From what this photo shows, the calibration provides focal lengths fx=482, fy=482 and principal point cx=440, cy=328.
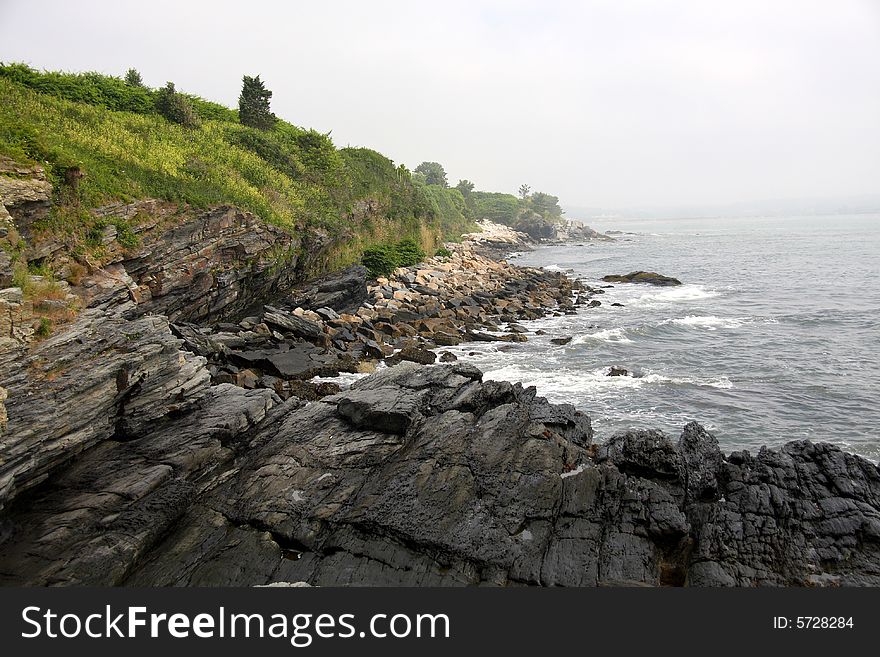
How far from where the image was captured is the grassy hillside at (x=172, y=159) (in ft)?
53.6

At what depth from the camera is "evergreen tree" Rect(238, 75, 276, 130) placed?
36.3 metres

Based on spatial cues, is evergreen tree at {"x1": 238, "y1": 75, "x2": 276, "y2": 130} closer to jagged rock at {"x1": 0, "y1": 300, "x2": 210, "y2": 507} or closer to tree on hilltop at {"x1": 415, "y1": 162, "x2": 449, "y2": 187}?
jagged rock at {"x1": 0, "y1": 300, "x2": 210, "y2": 507}

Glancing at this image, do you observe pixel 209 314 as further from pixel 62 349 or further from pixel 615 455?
pixel 615 455

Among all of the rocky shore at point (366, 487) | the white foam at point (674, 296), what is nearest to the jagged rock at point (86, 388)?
the rocky shore at point (366, 487)

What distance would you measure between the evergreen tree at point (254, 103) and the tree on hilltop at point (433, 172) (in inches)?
2737

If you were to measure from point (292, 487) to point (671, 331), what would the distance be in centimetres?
2516

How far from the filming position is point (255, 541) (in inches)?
367

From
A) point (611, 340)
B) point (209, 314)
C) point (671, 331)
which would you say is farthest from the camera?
point (671, 331)

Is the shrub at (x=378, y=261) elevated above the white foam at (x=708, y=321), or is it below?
above

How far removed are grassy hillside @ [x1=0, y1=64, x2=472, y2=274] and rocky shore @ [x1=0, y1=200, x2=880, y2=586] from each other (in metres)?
4.95

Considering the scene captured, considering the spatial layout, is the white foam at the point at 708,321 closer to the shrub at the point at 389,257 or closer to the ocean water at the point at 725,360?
the ocean water at the point at 725,360

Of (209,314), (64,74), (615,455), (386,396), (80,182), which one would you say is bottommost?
(615,455)

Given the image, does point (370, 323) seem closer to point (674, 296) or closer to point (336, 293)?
point (336, 293)

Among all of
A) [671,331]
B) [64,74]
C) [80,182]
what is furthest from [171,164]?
[671,331]
